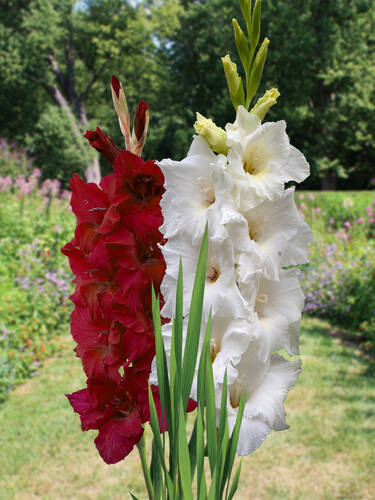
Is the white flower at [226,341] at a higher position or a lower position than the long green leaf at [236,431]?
higher

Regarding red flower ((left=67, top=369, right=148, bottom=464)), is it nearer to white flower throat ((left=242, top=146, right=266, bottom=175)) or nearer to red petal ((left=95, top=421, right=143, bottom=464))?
red petal ((left=95, top=421, right=143, bottom=464))

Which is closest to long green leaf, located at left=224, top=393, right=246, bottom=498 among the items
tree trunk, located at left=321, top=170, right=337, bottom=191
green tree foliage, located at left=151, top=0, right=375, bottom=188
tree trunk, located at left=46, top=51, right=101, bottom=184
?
tree trunk, located at left=46, top=51, right=101, bottom=184

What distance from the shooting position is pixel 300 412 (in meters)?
3.73

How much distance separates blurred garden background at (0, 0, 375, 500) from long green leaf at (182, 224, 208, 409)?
2.39 metres

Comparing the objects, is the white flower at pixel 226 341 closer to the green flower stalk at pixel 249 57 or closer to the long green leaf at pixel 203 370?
the long green leaf at pixel 203 370

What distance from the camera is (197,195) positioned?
32.7 inches

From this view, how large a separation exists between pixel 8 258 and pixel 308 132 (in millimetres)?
18017

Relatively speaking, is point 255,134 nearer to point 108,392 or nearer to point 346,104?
point 108,392

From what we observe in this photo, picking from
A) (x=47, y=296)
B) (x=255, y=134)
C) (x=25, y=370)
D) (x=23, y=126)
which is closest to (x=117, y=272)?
(x=255, y=134)

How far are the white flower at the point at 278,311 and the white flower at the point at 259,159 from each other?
0.14 metres

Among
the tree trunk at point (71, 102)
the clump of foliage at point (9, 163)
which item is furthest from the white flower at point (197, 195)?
the tree trunk at point (71, 102)

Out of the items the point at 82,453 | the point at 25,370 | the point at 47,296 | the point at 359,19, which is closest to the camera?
the point at 82,453

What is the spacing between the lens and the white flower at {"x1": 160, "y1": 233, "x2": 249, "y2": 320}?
75 centimetres

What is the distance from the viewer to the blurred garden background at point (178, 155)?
125 inches
